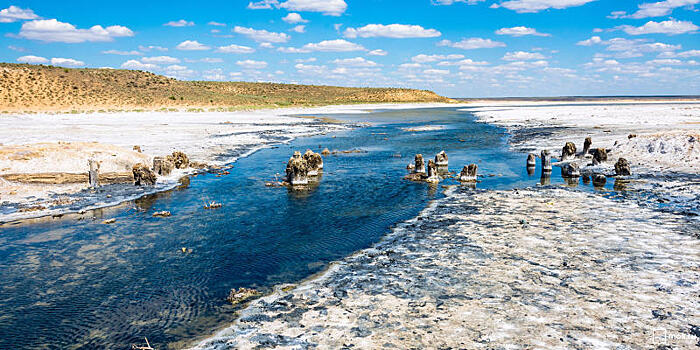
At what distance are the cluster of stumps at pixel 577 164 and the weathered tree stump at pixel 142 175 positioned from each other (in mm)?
19400

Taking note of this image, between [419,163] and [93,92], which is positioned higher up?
[93,92]

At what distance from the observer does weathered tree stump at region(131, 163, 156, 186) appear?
63.2 feet

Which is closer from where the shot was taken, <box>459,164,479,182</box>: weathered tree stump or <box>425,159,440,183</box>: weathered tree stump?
<box>459,164,479,182</box>: weathered tree stump

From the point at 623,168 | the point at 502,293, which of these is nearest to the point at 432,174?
the point at 623,168

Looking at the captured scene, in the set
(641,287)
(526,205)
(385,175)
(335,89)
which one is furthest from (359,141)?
(335,89)

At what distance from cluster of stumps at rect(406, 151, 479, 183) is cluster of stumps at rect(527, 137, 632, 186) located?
4.29m

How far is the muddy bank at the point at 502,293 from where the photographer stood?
6824 mm

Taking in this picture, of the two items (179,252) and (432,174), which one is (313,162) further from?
(179,252)

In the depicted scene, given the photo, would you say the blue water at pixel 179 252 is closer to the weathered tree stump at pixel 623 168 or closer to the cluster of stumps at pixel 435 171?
the cluster of stumps at pixel 435 171

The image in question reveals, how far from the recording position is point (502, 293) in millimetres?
8344

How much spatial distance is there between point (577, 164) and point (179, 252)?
20478 mm

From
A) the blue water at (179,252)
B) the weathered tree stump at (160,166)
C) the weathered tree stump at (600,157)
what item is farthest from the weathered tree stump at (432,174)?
the weathered tree stump at (160,166)

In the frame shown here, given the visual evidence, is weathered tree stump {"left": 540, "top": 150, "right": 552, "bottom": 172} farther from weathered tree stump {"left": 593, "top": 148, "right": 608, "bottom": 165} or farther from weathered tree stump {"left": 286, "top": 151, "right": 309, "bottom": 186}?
weathered tree stump {"left": 286, "top": 151, "right": 309, "bottom": 186}

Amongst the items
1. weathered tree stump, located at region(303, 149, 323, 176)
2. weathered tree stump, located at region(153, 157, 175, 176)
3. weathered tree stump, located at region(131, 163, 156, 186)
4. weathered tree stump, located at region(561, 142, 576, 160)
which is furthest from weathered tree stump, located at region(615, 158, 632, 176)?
weathered tree stump, located at region(153, 157, 175, 176)
